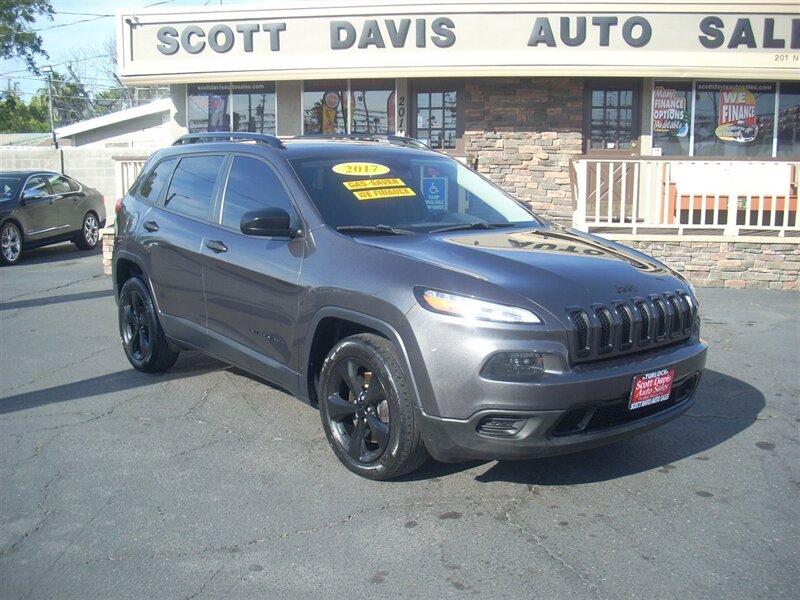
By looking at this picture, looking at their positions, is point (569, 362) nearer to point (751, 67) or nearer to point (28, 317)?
point (28, 317)

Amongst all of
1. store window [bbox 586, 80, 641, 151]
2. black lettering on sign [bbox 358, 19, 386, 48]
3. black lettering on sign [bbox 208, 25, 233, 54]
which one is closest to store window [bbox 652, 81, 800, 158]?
store window [bbox 586, 80, 641, 151]

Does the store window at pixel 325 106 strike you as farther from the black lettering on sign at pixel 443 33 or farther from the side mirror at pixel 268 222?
the side mirror at pixel 268 222

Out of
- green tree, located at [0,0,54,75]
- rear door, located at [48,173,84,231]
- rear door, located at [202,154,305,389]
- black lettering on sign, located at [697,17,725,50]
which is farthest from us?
green tree, located at [0,0,54,75]

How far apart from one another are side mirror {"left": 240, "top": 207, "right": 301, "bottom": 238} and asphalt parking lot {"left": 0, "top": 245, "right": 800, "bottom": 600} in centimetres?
130

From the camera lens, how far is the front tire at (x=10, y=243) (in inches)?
545

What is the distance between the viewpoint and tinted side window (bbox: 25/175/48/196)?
14.8m

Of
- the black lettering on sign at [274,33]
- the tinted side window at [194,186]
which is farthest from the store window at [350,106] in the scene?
the tinted side window at [194,186]

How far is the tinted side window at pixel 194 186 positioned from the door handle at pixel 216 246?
237 mm

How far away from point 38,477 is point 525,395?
275cm

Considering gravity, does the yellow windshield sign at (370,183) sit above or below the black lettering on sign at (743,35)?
below

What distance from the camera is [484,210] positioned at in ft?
18.1

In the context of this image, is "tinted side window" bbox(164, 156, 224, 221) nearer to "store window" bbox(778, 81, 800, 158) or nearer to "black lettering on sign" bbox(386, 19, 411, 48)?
"black lettering on sign" bbox(386, 19, 411, 48)

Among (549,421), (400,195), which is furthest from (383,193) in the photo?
(549,421)

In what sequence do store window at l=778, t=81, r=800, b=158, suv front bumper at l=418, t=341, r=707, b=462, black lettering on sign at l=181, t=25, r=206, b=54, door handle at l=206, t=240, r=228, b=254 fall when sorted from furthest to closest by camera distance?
black lettering on sign at l=181, t=25, r=206, b=54 → store window at l=778, t=81, r=800, b=158 → door handle at l=206, t=240, r=228, b=254 → suv front bumper at l=418, t=341, r=707, b=462
